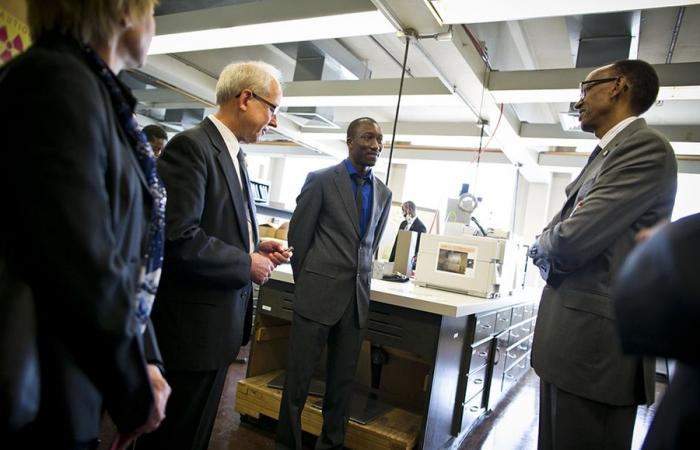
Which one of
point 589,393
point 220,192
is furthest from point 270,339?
point 589,393

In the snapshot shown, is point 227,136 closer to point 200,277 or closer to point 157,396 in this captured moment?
point 200,277

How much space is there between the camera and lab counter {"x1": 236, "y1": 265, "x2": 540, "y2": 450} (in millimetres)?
1955

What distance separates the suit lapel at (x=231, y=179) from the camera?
1205mm

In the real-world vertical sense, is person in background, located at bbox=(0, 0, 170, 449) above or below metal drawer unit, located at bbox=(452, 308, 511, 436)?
above

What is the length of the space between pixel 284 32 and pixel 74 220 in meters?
2.87

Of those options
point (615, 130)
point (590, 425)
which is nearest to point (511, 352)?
point (590, 425)

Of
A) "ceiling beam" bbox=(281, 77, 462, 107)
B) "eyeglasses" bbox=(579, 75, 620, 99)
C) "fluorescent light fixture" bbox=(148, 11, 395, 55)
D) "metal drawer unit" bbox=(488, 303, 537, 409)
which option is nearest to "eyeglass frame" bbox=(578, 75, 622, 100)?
"eyeglasses" bbox=(579, 75, 620, 99)

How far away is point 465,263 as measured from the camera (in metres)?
2.40

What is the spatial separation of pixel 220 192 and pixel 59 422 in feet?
2.28

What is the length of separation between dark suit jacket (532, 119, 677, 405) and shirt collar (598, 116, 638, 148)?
7cm

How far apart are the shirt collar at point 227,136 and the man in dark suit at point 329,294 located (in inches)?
26.9

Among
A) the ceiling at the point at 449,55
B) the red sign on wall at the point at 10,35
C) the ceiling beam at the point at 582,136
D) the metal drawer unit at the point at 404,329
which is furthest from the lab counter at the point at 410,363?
the ceiling beam at the point at 582,136

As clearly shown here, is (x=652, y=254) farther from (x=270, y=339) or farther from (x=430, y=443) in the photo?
(x=270, y=339)

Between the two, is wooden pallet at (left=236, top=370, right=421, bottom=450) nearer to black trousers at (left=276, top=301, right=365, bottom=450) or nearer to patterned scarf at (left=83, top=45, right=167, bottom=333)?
black trousers at (left=276, top=301, right=365, bottom=450)
